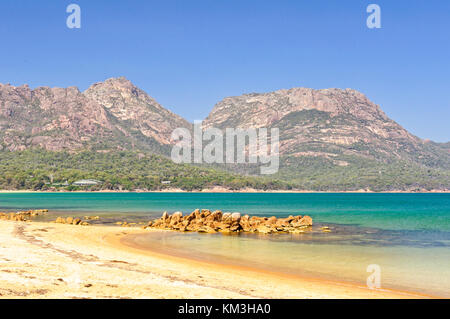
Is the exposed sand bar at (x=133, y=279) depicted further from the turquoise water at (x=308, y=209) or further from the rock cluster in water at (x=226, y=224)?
the turquoise water at (x=308, y=209)

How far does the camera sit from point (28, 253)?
1903 cm

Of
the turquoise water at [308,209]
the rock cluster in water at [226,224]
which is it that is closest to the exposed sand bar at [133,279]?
the rock cluster in water at [226,224]

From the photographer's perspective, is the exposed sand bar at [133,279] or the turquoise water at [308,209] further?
the turquoise water at [308,209]

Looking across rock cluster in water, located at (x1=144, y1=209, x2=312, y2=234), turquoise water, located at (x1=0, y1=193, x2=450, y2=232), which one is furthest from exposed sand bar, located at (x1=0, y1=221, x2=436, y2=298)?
turquoise water, located at (x1=0, y1=193, x2=450, y2=232)

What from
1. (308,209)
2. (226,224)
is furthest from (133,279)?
(308,209)

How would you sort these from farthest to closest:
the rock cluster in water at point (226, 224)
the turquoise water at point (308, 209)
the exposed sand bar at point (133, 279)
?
the turquoise water at point (308, 209) → the rock cluster in water at point (226, 224) → the exposed sand bar at point (133, 279)

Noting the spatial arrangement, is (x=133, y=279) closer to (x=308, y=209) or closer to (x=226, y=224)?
(x=226, y=224)

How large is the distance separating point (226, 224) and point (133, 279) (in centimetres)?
2505

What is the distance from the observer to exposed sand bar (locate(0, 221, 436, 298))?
11992mm

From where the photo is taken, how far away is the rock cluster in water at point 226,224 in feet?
125

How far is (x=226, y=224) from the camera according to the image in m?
38.8

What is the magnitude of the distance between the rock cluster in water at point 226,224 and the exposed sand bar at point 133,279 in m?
16.0
